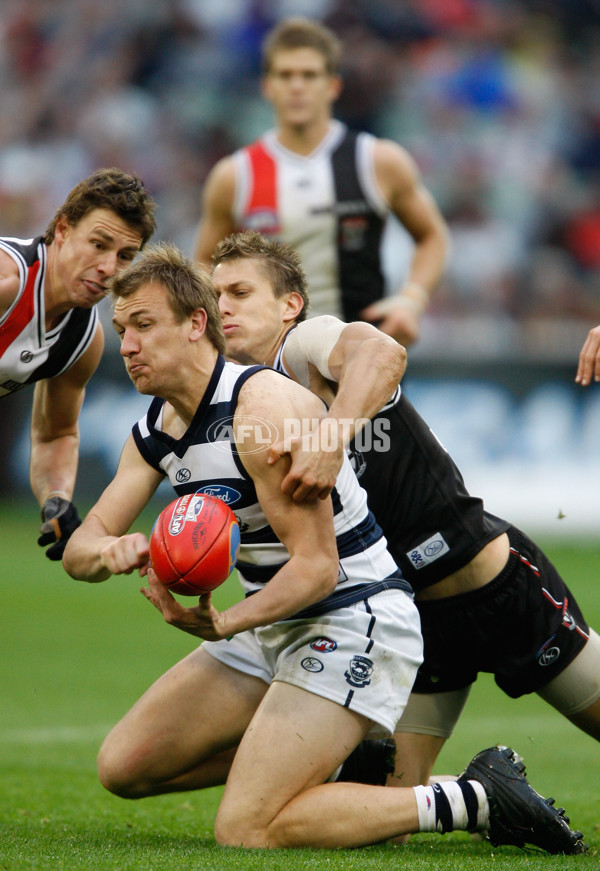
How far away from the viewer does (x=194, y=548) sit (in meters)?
3.72

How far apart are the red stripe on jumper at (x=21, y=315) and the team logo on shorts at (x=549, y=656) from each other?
250cm

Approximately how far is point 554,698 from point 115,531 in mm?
1875

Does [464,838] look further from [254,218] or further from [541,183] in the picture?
[541,183]

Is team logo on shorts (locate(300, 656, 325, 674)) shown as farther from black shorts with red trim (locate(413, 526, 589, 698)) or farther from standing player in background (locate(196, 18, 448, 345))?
standing player in background (locate(196, 18, 448, 345))

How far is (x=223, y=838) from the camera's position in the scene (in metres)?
4.00

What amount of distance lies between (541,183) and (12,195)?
6755 mm

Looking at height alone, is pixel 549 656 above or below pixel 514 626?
below

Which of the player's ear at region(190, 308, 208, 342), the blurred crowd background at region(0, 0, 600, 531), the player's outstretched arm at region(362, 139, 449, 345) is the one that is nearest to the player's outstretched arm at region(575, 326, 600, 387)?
the player's ear at region(190, 308, 208, 342)

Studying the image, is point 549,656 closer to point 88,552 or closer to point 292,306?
point 292,306

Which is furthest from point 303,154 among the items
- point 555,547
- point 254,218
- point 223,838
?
point 555,547

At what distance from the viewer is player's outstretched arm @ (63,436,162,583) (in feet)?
12.3

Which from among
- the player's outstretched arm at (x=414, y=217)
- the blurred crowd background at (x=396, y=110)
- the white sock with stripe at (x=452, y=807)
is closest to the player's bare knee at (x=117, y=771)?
the white sock with stripe at (x=452, y=807)

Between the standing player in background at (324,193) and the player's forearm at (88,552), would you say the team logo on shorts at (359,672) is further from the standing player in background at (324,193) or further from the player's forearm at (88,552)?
the standing player in background at (324,193)

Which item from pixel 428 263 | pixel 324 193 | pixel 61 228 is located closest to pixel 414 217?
pixel 428 263
